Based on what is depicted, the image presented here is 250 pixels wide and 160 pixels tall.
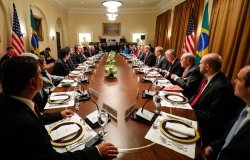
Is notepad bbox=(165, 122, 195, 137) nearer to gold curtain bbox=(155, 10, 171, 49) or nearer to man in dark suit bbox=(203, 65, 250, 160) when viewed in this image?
man in dark suit bbox=(203, 65, 250, 160)

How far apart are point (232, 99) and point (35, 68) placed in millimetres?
1905

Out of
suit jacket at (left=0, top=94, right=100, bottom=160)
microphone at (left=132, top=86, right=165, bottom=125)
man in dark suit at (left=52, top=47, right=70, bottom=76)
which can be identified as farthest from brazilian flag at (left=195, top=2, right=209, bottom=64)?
suit jacket at (left=0, top=94, right=100, bottom=160)

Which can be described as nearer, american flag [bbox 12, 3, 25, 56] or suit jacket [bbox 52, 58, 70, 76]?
suit jacket [bbox 52, 58, 70, 76]

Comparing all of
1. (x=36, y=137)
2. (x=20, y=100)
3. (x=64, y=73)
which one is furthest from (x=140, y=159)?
(x=64, y=73)

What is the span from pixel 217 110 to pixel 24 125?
1761mm

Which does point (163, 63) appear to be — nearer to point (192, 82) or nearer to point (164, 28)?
point (192, 82)

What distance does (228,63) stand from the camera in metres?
3.41

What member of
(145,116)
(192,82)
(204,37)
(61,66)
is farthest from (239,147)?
(204,37)

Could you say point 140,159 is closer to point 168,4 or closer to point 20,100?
point 20,100

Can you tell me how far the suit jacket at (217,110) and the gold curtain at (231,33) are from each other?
62.3 inches

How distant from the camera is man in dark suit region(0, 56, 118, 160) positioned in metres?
0.77

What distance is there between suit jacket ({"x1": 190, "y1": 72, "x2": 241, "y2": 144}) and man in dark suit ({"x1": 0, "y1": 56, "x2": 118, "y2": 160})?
1.20 m

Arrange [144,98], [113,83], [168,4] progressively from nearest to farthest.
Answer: [144,98] < [113,83] < [168,4]

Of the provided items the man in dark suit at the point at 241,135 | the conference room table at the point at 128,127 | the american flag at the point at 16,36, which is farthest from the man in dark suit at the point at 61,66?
Answer: the man in dark suit at the point at 241,135
